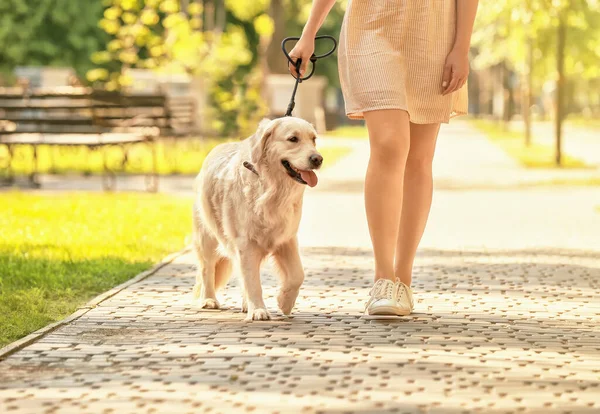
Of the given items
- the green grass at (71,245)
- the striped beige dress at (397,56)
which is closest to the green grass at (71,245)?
the green grass at (71,245)

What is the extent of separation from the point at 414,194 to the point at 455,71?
2.25ft

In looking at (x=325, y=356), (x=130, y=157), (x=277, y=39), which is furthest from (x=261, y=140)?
(x=277, y=39)

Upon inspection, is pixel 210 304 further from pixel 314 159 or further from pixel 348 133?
pixel 348 133

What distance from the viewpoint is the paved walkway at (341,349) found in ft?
14.9

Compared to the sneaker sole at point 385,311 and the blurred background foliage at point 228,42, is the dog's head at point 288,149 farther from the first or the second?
the blurred background foliage at point 228,42

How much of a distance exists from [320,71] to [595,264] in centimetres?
5637

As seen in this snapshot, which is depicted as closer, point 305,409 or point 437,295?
point 305,409

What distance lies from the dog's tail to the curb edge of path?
64 cm

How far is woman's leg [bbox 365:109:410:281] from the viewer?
21.1 feet

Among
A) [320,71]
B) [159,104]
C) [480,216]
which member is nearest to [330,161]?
[159,104]

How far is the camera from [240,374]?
4980 millimetres

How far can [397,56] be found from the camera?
6.52 m

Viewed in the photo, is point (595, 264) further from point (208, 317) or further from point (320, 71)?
point (320, 71)

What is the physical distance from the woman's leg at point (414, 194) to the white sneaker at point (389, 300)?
230 millimetres
